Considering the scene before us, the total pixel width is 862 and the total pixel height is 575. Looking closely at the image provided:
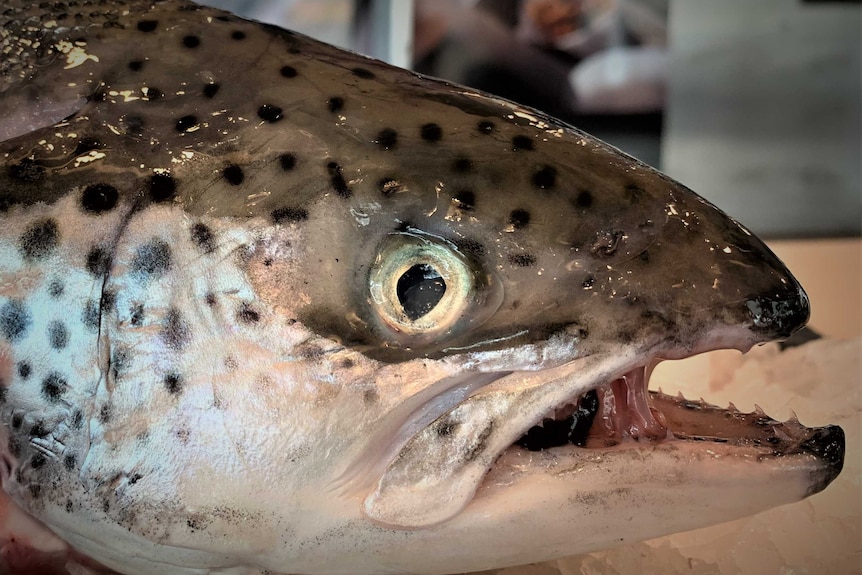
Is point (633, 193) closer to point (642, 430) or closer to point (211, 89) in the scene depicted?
point (642, 430)

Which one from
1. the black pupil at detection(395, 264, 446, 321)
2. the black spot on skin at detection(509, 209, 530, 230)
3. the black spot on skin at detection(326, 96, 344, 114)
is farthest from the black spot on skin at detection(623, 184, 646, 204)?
the black spot on skin at detection(326, 96, 344, 114)

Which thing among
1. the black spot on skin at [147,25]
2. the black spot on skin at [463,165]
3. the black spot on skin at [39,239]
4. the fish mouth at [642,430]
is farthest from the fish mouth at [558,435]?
the black spot on skin at [147,25]

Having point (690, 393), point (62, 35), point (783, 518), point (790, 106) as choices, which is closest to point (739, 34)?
point (790, 106)

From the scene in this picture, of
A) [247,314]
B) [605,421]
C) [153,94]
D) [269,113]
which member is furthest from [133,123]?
[605,421]

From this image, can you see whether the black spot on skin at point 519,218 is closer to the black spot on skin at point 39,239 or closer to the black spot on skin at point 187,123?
the black spot on skin at point 187,123

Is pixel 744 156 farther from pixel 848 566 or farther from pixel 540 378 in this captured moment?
pixel 540 378

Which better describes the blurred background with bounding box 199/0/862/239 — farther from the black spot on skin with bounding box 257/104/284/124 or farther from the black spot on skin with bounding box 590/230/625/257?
the black spot on skin with bounding box 590/230/625/257
